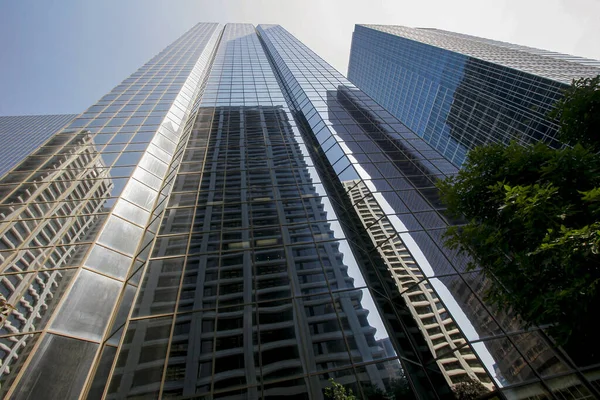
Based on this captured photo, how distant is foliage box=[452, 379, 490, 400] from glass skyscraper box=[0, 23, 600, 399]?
5.9 inches

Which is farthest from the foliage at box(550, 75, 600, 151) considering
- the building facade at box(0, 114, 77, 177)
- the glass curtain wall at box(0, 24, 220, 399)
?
Answer: the building facade at box(0, 114, 77, 177)

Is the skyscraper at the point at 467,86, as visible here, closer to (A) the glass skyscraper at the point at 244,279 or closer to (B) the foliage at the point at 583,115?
(A) the glass skyscraper at the point at 244,279

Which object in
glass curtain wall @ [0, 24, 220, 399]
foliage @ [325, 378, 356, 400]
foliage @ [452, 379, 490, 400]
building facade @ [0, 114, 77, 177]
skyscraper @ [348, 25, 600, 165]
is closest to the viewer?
foliage @ [325, 378, 356, 400]

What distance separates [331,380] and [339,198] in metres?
10.7

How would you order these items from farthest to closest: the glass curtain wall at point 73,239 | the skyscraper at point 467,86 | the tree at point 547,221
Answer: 1. the skyscraper at point 467,86
2. the glass curtain wall at point 73,239
3. the tree at point 547,221

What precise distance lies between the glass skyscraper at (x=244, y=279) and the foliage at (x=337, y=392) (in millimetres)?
153

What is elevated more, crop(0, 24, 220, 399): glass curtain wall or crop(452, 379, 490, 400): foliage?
crop(0, 24, 220, 399): glass curtain wall

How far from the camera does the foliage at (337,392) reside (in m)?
8.34

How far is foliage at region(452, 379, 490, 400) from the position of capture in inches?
338

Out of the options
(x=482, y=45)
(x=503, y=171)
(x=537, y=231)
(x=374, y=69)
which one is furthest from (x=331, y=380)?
(x=374, y=69)

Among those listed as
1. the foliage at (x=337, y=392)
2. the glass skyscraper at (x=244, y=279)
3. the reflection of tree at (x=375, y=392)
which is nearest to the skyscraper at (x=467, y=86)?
the glass skyscraper at (x=244, y=279)

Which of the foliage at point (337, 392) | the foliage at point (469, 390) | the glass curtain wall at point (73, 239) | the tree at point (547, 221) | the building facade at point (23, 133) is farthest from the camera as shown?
the building facade at point (23, 133)

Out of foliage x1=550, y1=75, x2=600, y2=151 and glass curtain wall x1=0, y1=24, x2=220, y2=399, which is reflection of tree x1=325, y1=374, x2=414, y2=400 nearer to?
glass curtain wall x1=0, y1=24, x2=220, y2=399

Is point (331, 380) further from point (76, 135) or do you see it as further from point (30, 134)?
point (30, 134)
